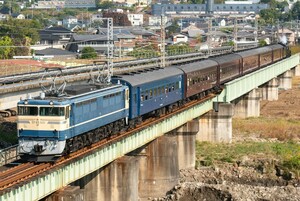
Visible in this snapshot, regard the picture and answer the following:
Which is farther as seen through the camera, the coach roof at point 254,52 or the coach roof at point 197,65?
the coach roof at point 254,52

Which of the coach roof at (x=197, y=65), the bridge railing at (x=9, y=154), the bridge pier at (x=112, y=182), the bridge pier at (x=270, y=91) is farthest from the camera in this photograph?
the bridge pier at (x=270, y=91)

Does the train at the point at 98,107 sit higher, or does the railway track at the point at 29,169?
the train at the point at 98,107

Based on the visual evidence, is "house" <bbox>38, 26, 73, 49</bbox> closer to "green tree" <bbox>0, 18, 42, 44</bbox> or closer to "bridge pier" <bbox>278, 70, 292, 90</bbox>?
"green tree" <bbox>0, 18, 42, 44</bbox>

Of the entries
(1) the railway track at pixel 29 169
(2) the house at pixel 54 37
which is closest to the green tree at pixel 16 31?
(2) the house at pixel 54 37

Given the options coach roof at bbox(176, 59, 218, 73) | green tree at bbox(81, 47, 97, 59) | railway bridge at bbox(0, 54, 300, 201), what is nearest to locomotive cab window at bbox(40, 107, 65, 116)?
railway bridge at bbox(0, 54, 300, 201)

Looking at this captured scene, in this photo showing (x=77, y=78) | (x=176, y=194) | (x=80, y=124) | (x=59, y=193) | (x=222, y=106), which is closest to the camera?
(x=59, y=193)

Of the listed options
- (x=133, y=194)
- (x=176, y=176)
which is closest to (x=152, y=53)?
(x=176, y=176)

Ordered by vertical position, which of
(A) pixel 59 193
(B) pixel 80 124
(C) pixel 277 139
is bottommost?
(C) pixel 277 139

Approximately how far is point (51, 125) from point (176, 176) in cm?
2101

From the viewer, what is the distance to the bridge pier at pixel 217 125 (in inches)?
2808

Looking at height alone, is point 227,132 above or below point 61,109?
below

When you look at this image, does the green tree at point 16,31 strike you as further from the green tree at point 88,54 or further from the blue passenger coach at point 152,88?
the blue passenger coach at point 152,88

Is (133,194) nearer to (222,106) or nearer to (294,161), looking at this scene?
(294,161)

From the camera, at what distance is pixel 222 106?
234ft
